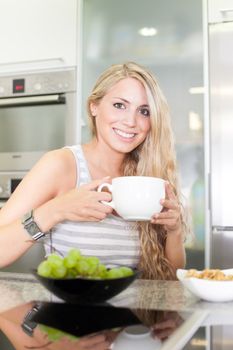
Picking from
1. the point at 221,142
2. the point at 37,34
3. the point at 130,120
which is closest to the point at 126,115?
the point at 130,120

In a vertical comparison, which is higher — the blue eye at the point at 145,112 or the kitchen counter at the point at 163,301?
the blue eye at the point at 145,112

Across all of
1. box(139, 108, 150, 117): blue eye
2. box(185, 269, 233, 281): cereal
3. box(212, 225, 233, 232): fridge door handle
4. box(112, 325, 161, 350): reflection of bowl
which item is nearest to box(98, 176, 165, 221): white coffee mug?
box(185, 269, 233, 281): cereal

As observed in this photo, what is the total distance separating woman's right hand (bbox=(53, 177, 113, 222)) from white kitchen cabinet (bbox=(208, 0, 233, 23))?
1467 millimetres

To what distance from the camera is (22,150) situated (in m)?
2.46

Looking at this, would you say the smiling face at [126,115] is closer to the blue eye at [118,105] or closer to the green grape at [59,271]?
the blue eye at [118,105]

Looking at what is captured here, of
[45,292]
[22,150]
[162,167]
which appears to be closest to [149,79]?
[162,167]

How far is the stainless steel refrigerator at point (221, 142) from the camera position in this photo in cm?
208

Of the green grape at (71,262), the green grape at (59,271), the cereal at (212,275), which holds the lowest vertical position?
the cereal at (212,275)

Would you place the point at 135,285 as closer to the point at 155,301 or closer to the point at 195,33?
the point at 155,301

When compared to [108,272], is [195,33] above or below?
above

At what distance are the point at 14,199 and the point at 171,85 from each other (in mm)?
1285

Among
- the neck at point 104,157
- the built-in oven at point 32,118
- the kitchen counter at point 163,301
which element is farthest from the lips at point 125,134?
the built-in oven at point 32,118

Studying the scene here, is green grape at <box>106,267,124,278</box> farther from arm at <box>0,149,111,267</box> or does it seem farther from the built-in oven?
the built-in oven

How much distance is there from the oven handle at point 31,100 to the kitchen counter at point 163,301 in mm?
1417
